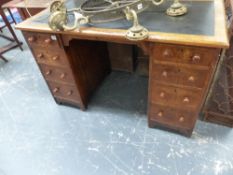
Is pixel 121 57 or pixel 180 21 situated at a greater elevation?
pixel 180 21

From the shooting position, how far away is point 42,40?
1.34 metres

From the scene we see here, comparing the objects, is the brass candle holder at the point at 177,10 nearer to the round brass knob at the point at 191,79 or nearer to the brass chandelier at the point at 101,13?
the brass chandelier at the point at 101,13

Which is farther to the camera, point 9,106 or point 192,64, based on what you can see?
point 9,106

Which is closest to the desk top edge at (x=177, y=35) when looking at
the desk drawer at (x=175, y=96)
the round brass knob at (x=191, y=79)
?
the round brass knob at (x=191, y=79)

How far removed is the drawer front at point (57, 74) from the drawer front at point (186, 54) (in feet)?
2.35

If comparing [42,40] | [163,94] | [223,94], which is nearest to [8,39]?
[42,40]

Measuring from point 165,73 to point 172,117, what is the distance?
0.38 m

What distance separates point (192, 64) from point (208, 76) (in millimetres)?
104

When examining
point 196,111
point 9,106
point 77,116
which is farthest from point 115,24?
point 9,106

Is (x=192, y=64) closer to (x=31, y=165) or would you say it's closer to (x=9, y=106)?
(x=31, y=165)

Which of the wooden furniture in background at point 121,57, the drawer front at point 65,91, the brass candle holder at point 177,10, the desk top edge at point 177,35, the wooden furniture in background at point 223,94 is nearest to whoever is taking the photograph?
the desk top edge at point 177,35

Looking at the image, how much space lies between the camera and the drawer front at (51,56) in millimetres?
1376

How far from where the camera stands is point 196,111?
4.01 feet

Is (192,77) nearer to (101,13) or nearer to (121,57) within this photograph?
(101,13)
